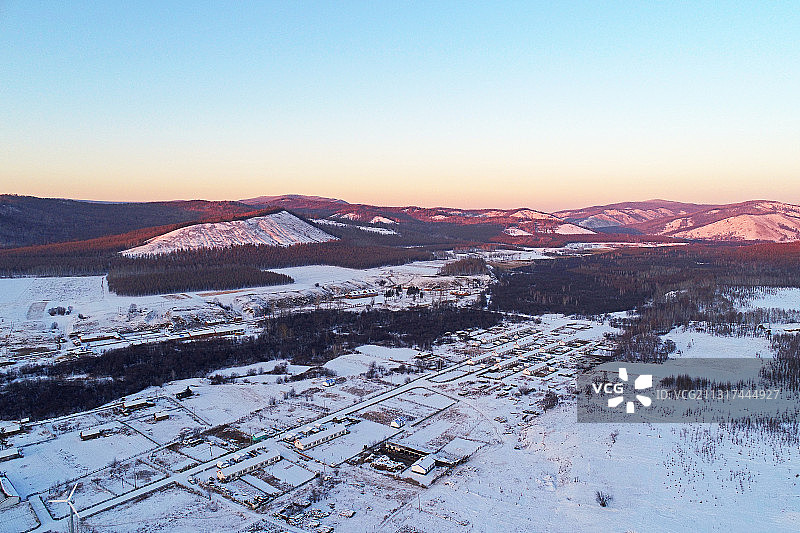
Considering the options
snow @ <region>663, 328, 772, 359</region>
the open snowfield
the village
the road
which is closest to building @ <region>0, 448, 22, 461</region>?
the village

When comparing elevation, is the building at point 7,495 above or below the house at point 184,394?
above

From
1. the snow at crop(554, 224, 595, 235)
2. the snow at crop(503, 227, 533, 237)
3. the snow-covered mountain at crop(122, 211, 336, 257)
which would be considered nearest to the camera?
the snow-covered mountain at crop(122, 211, 336, 257)

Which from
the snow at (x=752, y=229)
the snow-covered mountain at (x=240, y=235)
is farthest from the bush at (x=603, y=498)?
the snow at (x=752, y=229)

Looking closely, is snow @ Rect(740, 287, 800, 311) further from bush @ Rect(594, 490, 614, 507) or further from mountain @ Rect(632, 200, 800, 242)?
mountain @ Rect(632, 200, 800, 242)

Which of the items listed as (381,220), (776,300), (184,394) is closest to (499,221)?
(381,220)

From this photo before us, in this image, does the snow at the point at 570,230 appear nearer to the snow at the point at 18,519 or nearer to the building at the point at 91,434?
the building at the point at 91,434

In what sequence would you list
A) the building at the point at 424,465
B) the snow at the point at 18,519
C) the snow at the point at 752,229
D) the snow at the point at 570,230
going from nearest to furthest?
1. the snow at the point at 18,519
2. the building at the point at 424,465
3. the snow at the point at 752,229
4. the snow at the point at 570,230
